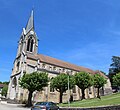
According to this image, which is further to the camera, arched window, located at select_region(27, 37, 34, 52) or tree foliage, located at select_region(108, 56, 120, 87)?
tree foliage, located at select_region(108, 56, 120, 87)

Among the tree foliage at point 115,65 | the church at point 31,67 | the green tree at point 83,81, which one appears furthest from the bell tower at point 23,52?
the tree foliage at point 115,65

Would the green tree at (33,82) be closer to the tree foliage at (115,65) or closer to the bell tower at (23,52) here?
the bell tower at (23,52)

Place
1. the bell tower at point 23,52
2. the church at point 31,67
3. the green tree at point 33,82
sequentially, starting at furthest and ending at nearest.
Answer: the bell tower at point 23,52 → the church at point 31,67 → the green tree at point 33,82

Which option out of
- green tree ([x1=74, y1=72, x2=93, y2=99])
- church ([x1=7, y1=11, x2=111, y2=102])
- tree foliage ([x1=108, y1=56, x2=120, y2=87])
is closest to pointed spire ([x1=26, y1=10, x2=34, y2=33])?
church ([x1=7, y1=11, x2=111, y2=102])

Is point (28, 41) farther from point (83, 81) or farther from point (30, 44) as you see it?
point (83, 81)

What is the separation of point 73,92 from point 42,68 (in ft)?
51.3

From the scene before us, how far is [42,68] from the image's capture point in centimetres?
5375

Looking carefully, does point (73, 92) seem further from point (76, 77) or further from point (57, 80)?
point (57, 80)

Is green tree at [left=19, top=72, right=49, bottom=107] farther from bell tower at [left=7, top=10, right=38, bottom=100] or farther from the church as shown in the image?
bell tower at [left=7, top=10, right=38, bottom=100]

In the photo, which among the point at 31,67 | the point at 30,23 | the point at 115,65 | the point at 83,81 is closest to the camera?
the point at 83,81

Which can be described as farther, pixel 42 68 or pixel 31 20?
pixel 31 20

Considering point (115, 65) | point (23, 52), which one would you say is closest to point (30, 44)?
point (23, 52)

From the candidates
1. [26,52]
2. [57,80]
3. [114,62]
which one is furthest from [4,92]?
[114,62]

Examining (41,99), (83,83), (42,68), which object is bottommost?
(41,99)
